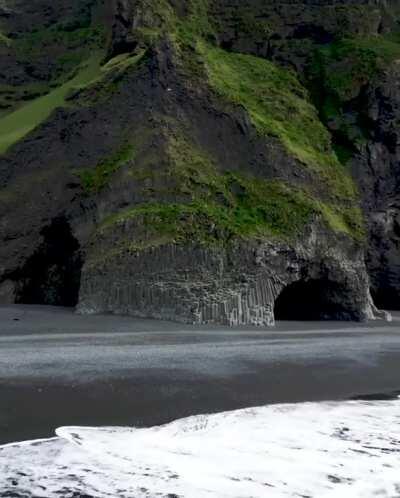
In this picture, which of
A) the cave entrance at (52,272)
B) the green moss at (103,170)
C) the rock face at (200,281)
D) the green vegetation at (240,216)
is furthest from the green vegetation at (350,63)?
the cave entrance at (52,272)

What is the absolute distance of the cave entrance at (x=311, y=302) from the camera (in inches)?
1533

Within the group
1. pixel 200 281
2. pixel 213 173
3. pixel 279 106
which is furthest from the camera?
pixel 279 106

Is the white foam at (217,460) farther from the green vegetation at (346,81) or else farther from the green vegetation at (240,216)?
the green vegetation at (346,81)

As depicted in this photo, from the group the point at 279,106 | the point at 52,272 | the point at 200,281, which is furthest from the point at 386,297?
the point at 52,272

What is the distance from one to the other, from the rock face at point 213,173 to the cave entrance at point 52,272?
0.36 feet

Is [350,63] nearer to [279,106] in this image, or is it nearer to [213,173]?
[279,106]

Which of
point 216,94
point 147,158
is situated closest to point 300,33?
point 216,94

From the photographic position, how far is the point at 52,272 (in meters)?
41.4

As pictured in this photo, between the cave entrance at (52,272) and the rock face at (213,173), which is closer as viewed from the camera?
the rock face at (213,173)

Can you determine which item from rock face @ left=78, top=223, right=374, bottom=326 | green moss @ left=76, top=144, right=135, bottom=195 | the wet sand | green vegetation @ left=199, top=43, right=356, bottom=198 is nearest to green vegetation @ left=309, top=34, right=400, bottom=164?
green vegetation @ left=199, top=43, right=356, bottom=198

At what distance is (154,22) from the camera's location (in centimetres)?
5412

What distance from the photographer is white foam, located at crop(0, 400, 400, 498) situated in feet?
24.3

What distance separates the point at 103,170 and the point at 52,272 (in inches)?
323

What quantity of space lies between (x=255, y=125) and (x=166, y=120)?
21.9 ft
